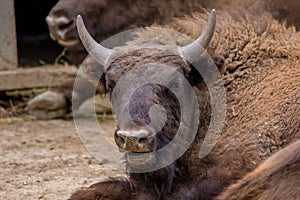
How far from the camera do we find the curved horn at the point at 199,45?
459 cm

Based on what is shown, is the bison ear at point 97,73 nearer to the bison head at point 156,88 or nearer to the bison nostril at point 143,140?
the bison head at point 156,88

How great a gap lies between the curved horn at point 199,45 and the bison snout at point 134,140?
56 cm

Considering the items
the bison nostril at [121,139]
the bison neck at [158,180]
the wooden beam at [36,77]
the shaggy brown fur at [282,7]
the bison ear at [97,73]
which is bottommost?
the wooden beam at [36,77]

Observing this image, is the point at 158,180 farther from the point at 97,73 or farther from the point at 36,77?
the point at 36,77

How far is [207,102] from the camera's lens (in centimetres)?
468

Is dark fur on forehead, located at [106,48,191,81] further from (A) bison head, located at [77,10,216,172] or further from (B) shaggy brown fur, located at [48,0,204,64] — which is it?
(B) shaggy brown fur, located at [48,0,204,64]

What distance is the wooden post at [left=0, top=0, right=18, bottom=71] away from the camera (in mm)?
8406

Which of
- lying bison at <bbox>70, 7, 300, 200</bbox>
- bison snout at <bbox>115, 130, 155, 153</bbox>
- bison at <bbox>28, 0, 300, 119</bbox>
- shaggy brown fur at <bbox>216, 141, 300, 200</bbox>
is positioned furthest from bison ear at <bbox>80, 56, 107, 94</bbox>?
bison at <bbox>28, 0, 300, 119</bbox>

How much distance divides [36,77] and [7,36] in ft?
1.65

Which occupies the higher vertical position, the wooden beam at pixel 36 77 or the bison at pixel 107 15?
the bison at pixel 107 15

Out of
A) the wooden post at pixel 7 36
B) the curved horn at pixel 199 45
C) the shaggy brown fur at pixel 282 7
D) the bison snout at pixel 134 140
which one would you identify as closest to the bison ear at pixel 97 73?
the curved horn at pixel 199 45

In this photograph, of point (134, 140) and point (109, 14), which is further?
point (109, 14)

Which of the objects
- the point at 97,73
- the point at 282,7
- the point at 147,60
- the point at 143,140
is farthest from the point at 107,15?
the point at 143,140

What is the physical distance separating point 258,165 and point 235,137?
254 mm
